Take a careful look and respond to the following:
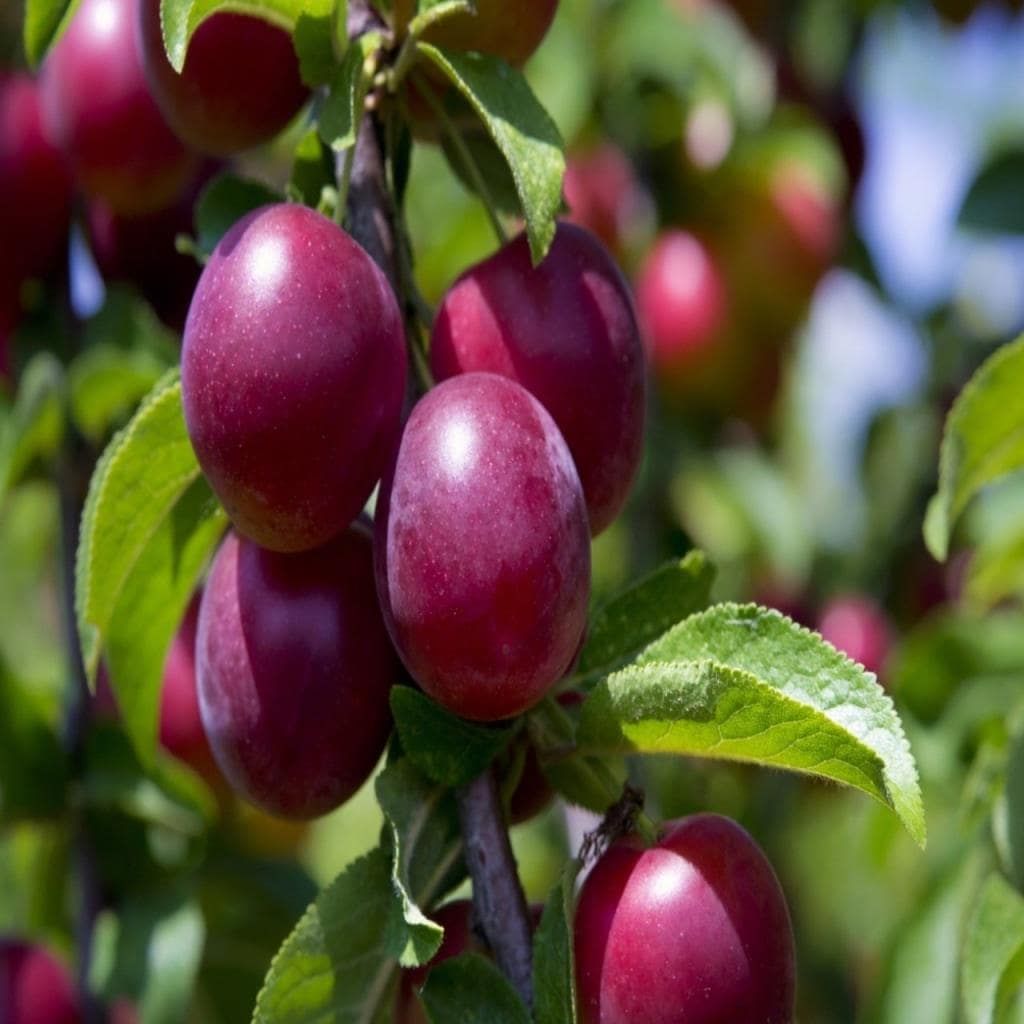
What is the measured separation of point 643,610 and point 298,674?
17 centimetres

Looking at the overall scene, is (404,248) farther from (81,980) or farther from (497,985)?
(81,980)

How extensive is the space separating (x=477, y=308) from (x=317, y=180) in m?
0.12

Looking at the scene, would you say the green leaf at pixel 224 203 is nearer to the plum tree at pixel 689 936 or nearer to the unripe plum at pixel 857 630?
the plum tree at pixel 689 936

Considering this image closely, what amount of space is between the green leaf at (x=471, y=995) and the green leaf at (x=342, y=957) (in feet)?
0.10

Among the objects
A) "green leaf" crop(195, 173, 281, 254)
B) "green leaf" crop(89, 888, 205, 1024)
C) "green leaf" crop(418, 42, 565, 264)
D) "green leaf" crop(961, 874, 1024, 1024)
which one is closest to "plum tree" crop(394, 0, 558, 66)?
"green leaf" crop(418, 42, 565, 264)

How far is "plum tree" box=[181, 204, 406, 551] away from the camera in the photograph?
2.14ft

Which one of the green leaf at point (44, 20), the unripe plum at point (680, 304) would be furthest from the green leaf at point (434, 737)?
the unripe plum at point (680, 304)

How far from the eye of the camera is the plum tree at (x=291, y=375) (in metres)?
0.65

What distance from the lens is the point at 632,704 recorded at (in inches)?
26.3

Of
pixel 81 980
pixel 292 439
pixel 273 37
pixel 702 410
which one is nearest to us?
pixel 292 439

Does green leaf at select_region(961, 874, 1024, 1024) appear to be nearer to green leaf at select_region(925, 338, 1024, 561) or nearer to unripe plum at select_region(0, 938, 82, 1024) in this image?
green leaf at select_region(925, 338, 1024, 561)

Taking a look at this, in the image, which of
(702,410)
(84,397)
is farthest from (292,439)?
(702,410)

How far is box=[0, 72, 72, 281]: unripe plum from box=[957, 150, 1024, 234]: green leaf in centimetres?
75

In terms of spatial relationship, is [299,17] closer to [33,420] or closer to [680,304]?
[33,420]
